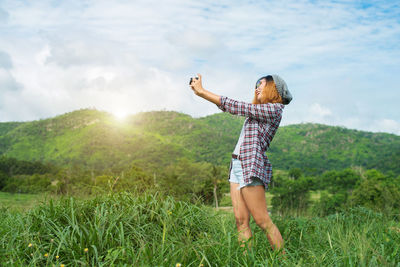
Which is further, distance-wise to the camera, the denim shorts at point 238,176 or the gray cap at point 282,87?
the gray cap at point 282,87

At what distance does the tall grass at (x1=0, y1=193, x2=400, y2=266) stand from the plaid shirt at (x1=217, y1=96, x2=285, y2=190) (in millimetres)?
552

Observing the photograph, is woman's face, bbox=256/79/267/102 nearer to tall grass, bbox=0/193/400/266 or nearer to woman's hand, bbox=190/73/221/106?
woman's hand, bbox=190/73/221/106

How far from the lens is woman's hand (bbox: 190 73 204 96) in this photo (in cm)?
268

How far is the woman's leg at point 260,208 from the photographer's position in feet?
Result: 8.68

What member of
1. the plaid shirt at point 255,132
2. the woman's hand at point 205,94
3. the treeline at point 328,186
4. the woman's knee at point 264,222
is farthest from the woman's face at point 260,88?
the treeline at point 328,186

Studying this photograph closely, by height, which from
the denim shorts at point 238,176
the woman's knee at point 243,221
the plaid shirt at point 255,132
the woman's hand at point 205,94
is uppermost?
the woman's hand at point 205,94

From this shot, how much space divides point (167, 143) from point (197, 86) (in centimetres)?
10611

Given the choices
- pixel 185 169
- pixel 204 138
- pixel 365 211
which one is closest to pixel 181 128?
pixel 204 138

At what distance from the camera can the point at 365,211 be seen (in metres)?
4.76

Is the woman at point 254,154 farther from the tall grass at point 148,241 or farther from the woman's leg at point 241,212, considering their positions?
the tall grass at point 148,241

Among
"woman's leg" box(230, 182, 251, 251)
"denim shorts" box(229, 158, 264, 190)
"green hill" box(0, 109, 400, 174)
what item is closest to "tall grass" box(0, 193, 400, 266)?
"woman's leg" box(230, 182, 251, 251)

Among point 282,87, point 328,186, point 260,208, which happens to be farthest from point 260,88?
point 328,186

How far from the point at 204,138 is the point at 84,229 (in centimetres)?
11294

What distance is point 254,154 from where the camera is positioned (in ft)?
8.63
